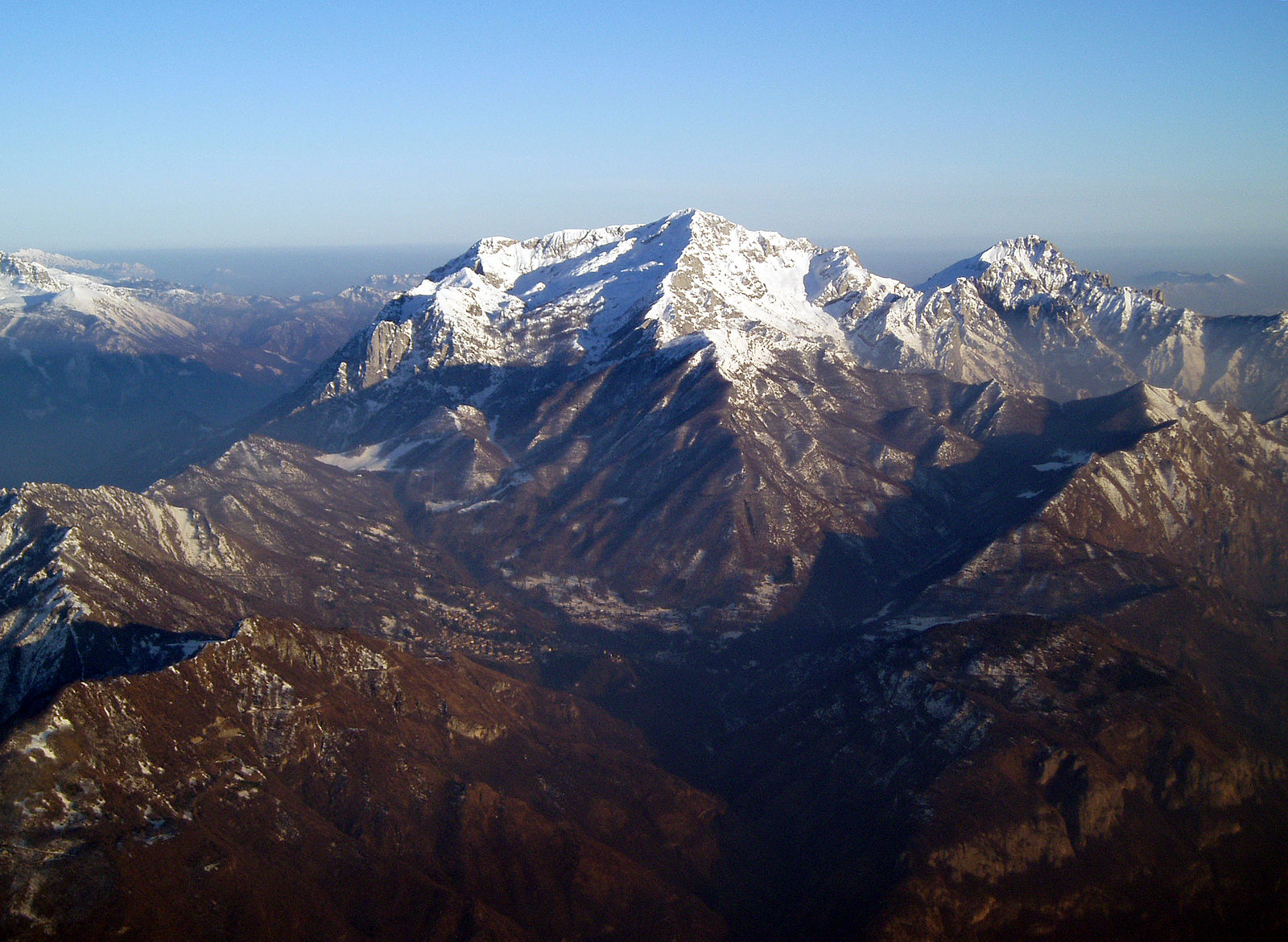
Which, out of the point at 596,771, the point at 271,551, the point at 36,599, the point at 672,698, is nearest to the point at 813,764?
the point at 596,771

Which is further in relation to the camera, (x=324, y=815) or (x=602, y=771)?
(x=602, y=771)

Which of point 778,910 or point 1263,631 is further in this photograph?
point 1263,631

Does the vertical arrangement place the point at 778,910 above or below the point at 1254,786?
below

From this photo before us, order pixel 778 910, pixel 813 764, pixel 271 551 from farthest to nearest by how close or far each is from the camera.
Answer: pixel 271 551 < pixel 813 764 < pixel 778 910

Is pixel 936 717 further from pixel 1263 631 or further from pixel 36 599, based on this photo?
pixel 36 599

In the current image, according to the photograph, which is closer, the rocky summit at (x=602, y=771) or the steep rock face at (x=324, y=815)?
the steep rock face at (x=324, y=815)

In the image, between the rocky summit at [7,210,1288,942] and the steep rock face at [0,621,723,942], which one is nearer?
the steep rock face at [0,621,723,942]

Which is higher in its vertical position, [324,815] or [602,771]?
[324,815]

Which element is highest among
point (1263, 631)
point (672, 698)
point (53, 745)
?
point (53, 745)
